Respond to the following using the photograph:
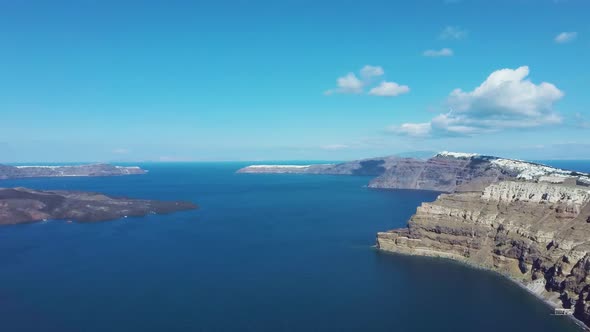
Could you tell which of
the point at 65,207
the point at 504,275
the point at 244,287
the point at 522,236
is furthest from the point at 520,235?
the point at 65,207

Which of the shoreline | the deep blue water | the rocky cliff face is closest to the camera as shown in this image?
the shoreline

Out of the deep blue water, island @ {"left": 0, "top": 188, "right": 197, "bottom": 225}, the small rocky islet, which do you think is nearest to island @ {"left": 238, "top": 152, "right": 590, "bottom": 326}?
the deep blue water

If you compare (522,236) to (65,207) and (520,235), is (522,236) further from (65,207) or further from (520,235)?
(65,207)

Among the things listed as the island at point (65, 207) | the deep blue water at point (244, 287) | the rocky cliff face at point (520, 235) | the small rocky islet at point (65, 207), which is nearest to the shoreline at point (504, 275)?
the rocky cliff face at point (520, 235)

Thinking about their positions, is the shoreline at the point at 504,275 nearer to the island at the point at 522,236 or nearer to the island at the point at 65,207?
the island at the point at 522,236

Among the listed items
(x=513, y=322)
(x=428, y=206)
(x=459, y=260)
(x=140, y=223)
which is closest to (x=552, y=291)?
(x=513, y=322)

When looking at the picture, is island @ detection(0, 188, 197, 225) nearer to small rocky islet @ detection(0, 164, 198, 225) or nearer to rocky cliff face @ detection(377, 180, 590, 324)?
small rocky islet @ detection(0, 164, 198, 225)

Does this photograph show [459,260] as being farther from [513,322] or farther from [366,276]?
[513,322]
